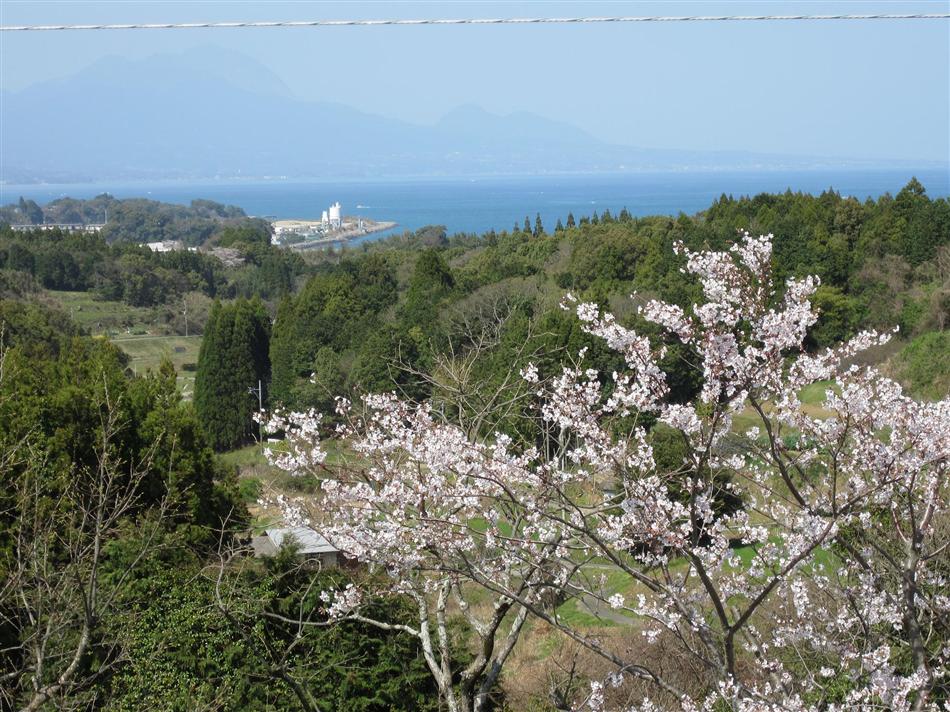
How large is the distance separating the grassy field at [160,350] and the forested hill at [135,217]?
2077 inches

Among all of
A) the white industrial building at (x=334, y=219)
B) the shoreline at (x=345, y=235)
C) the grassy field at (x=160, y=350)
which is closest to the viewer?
the grassy field at (x=160, y=350)

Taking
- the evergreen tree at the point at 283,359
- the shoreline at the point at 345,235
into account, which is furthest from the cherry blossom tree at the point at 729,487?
the shoreline at the point at 345,235

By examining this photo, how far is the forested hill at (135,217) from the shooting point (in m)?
106

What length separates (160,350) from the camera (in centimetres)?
4244

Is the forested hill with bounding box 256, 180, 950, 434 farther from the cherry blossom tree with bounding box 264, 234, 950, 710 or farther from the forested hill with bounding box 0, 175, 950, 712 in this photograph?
the cherry blossom tree with bounding box 264, 234, 950, 710

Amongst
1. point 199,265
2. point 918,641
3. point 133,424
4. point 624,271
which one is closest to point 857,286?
point 624,271

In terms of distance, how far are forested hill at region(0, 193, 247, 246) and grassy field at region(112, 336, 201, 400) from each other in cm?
5276

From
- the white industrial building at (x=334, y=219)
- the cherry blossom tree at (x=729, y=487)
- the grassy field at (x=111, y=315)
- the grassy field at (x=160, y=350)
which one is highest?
the cherry blossom tree at (x=729, y=487)

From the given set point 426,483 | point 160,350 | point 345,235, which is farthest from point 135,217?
point 426,483

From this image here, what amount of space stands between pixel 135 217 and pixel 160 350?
7445 centimetres

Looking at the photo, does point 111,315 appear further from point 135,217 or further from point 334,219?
point 334,219

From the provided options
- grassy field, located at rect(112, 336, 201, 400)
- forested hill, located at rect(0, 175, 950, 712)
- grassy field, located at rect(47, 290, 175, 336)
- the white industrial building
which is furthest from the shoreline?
forested hill, located at rect(0, 175, 950, 712)

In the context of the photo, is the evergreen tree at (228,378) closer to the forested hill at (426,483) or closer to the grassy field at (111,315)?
the forested hill at (426,483)

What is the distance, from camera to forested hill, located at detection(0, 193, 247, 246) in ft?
349
